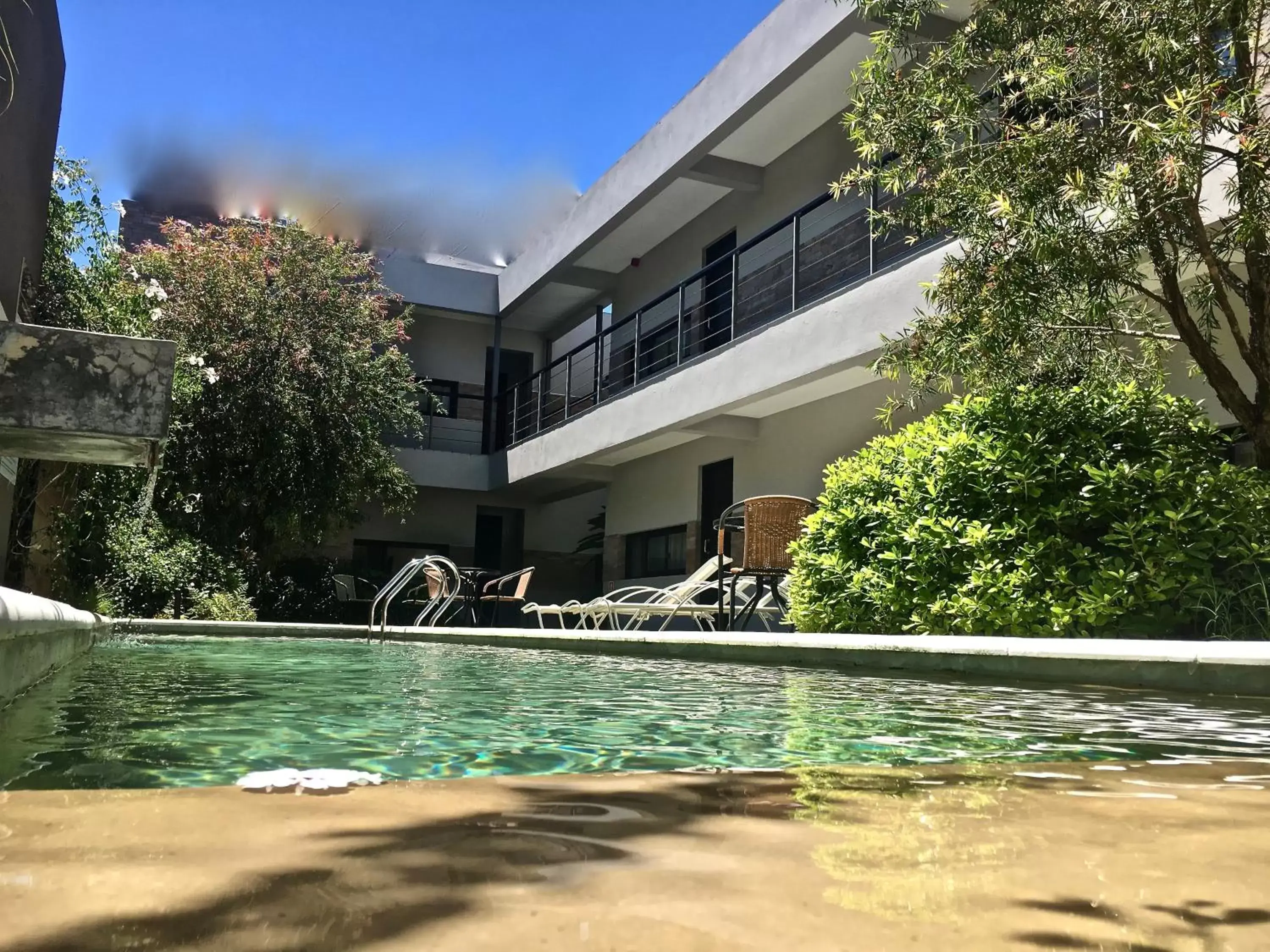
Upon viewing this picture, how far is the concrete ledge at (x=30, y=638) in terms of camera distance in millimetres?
1985

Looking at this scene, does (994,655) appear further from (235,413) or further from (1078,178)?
(235,413)

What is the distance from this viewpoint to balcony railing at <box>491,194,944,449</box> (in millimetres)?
10055

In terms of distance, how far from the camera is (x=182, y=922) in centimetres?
78

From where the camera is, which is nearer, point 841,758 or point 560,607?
point 841,758

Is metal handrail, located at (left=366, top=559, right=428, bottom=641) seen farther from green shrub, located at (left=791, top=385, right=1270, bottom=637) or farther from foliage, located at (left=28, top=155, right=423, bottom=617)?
green shrub, located at (left=791, top=385, right=1270, bottom=637)

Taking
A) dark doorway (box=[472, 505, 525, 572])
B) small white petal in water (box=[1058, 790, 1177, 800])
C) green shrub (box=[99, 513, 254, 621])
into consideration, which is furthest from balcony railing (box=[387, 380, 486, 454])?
small white petal in water (box=[1058, 790, 1177, 800])

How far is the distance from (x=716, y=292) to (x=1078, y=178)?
9268 millimetres

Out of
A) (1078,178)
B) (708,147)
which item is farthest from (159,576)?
(1078,178)

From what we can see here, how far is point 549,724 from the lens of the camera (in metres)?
2.37

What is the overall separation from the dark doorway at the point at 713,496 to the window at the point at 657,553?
0.40 metres

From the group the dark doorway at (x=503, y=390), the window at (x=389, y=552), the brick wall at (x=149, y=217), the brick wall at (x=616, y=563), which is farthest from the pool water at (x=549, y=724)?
the brick wall at (x=149, y=217)

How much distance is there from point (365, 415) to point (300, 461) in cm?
126

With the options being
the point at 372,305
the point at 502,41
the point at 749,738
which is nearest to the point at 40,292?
the point at 372,305

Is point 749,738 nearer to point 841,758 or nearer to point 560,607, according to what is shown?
point 841,758
